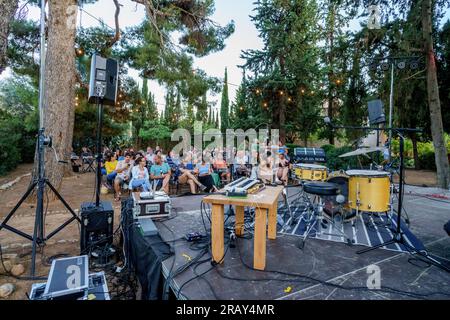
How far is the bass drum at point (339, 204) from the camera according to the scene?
3682 millimetres

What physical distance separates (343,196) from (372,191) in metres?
0.35

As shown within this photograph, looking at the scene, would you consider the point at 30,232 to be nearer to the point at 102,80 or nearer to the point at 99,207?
the point at 99,207

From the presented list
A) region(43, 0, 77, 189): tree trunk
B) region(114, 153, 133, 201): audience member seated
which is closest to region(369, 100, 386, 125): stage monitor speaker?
region(114, 153, 133, 201): audience member seated

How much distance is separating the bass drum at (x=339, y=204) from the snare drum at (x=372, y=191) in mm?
384

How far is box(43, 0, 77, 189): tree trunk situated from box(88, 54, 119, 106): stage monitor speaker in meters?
2.71

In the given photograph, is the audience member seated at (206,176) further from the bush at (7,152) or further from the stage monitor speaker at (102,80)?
the bush at (7,152)

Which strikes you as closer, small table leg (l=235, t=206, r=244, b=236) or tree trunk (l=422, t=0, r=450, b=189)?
small table leg (l=235, t=206, r=244, b=236)

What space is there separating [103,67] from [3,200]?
16.4 feet

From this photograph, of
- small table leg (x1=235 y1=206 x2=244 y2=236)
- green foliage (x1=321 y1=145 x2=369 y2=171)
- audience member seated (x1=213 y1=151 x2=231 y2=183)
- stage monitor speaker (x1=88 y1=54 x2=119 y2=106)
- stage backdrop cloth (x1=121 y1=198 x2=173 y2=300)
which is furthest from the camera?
green foliage (x1=321 y1=145 x2=369 y2=171)

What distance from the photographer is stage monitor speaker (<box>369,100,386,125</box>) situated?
364cm

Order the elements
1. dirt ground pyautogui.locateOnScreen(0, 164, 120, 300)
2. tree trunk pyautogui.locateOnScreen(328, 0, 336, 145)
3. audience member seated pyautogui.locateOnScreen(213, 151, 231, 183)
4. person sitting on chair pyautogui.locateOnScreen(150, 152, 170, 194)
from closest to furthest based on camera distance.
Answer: dirt ground pyautogui.locateOnScreen(0, 164, 120, 300)
person sitting on chair pyautogui.locateOnScreen(150, 152, 170, 194)
audience member seated pyautogui.locateOnScreen(213, 151, 231, 183)
tree trunk pyautogui.locateOnScreen(328, 0, 336, 145)

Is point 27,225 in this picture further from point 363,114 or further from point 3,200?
point 363,114

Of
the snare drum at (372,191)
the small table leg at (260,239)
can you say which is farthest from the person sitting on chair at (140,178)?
the snare drum at (372,191)

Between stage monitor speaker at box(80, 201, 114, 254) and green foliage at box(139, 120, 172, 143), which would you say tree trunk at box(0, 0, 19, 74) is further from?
green foliage at box(139, 120, 172, 143)
